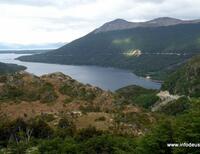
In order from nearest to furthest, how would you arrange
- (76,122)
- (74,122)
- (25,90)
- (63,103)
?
(74,122), (76,122), (63,103), (25,90)

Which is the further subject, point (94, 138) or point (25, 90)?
point (25, 90)

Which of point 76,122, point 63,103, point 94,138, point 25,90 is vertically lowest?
point 76,122

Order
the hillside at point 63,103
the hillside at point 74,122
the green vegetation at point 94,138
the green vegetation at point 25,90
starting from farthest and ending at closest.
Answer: the green vegetation at point 25,90, the hillside at point 63,103, the hillside at point 74,122, the green vegetation at point 94,138

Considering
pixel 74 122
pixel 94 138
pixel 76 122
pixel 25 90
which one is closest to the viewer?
pixel 94 138

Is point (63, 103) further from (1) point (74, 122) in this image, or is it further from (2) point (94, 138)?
(2) point (94, 138)

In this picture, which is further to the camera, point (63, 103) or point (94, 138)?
point (63, 103)

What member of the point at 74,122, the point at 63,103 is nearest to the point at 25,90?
the point at 63,103

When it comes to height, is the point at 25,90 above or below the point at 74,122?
above

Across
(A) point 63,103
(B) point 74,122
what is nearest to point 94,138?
(B) point 74,122

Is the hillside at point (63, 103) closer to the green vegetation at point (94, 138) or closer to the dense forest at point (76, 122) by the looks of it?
the dense forest at point (76, 122)

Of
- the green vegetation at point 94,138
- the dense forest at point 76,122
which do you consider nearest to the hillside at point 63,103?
the dense forest at point 76,122

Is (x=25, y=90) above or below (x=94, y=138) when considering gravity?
above

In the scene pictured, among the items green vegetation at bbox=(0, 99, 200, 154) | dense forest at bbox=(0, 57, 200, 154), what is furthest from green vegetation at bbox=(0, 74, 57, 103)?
green vegetation at bbox=(0, 99, 200, 154)

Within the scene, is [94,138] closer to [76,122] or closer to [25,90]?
[76,122]
